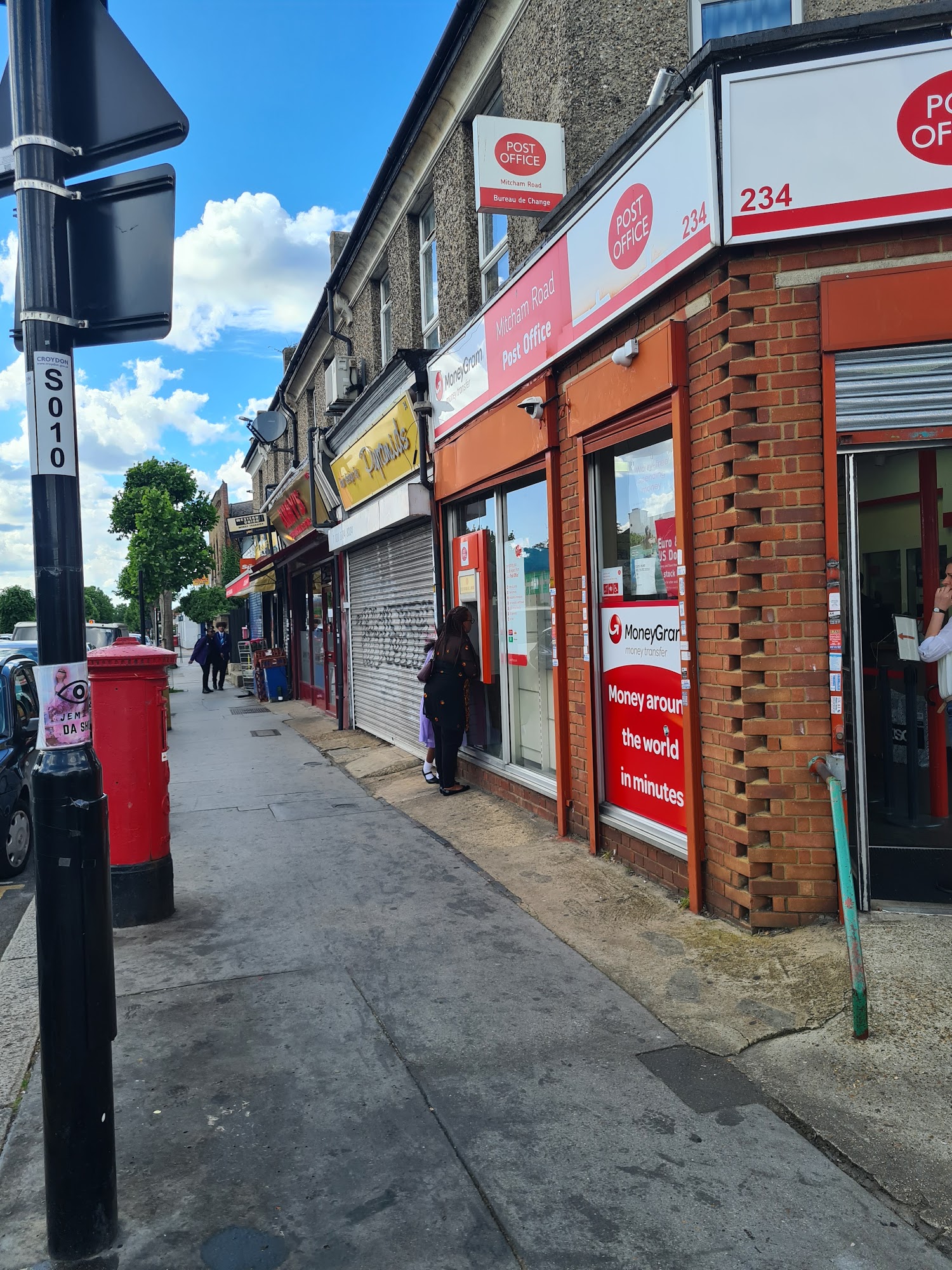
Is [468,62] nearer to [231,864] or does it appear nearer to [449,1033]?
[231,864]

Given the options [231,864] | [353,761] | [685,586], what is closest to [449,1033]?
[685,586]

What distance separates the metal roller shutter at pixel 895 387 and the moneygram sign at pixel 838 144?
0.63 metres

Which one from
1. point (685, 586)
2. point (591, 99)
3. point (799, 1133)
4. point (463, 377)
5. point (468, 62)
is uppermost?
point (468, 62)

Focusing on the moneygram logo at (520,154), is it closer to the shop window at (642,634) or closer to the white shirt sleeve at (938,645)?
the shop window at (642,634)

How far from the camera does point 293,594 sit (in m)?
23.1

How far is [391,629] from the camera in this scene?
12492mm

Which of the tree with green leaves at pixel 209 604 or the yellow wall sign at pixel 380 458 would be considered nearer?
the yellow wall sign at pixel 380 458

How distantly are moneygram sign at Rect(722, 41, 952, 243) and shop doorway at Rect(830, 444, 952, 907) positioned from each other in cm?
120

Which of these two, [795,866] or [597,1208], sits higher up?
[795,866]

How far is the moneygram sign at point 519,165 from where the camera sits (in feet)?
22.8

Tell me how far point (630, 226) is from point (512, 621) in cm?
361

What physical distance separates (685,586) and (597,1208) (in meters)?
3.25

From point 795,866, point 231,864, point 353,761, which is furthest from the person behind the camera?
point 353,761

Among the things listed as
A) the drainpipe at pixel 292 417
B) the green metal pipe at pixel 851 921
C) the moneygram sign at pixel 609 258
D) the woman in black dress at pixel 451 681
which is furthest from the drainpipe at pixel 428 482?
the drainpipe at pixel 292 417
